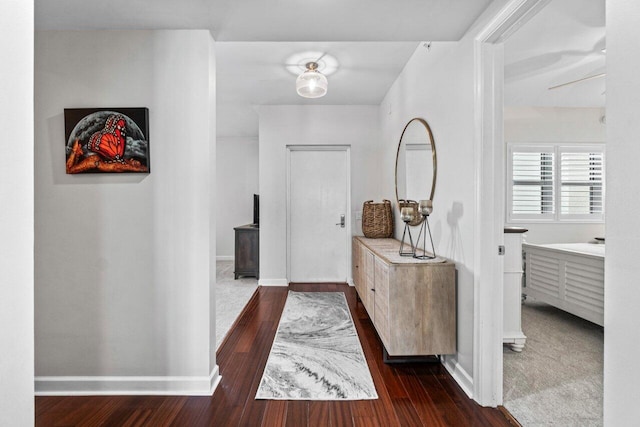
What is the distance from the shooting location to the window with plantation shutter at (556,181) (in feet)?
15.5

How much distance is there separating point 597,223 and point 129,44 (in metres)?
5.86

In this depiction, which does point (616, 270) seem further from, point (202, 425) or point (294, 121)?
point (294, 121)

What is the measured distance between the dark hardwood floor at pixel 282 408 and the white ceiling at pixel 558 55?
2564mm

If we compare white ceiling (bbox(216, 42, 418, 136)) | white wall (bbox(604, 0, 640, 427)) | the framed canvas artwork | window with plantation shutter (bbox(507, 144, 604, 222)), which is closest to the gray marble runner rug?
white wall (bbox(604, 0, 640, 427))

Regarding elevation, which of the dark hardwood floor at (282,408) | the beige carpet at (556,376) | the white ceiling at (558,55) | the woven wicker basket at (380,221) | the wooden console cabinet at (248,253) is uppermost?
the white ceiling at (558,55)

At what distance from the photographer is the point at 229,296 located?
4.25 meters

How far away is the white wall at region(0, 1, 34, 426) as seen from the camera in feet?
2.30

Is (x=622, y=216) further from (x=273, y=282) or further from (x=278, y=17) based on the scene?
(x=273, y=282)

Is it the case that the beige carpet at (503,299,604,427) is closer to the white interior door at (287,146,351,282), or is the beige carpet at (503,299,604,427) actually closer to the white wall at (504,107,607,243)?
the white wall at (504,107,607,243)

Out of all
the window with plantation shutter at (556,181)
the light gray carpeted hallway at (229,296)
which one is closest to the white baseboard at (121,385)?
the light gray carpeted hallway at (229,296)

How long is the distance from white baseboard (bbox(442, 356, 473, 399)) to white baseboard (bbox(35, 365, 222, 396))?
5.13 ft

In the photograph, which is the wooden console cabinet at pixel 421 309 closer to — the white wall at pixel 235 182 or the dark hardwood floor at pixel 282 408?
the dark hardwood floor at pixel 282 408

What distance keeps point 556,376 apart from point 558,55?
9.00 feet

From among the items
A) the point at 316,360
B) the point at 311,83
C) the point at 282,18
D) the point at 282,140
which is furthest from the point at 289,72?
the point at 316,360
